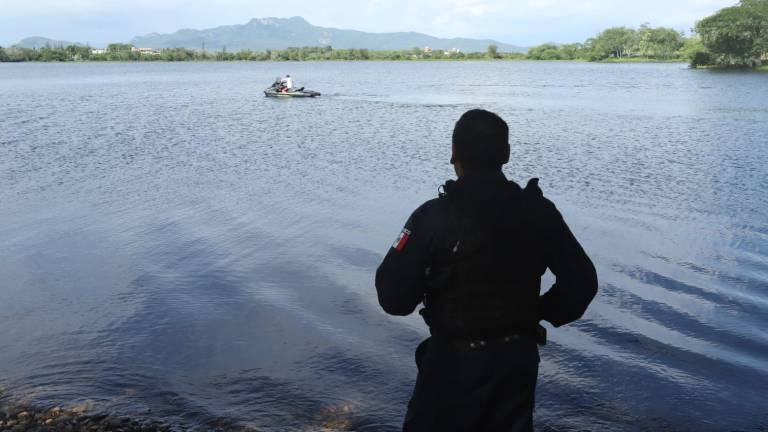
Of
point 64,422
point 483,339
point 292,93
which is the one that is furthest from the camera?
point 292,93

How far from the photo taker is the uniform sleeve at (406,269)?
327cm

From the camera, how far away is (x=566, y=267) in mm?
3414

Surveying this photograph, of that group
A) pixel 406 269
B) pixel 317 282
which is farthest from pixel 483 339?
pixel 317 282

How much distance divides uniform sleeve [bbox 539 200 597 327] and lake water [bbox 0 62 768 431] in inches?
162

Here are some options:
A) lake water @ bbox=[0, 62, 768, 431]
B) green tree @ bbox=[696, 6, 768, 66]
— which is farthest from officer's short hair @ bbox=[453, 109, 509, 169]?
green tree @ bbox=[696, 6, 768, 66]

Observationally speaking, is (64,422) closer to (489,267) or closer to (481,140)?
Answer: (489,267)

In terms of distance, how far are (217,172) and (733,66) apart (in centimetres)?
11673

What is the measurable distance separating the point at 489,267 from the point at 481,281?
0.26 ft

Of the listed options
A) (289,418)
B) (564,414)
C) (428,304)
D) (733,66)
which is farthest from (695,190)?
(733,66)

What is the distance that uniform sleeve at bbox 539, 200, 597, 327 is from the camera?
3363mm

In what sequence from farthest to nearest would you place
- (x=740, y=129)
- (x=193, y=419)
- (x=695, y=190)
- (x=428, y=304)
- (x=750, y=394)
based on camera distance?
(x=740, y=129) < (x=695, y=190) < (x=750, y=394) < (x=193, y=419) < (x=428, y=304)

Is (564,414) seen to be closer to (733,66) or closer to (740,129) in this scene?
(740,129)

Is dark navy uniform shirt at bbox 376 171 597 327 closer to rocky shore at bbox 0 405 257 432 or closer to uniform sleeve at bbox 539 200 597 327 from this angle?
uniform sleeve at bbox 539 200 597 327

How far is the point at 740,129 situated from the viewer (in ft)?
112
